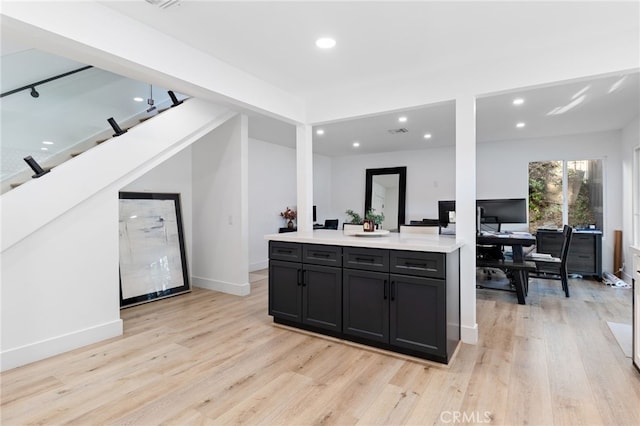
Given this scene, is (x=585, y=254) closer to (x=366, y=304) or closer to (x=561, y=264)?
(x=561, y=264)

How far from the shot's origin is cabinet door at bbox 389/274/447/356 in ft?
8.12

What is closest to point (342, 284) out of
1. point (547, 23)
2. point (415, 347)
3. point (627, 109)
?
point (415, 347)

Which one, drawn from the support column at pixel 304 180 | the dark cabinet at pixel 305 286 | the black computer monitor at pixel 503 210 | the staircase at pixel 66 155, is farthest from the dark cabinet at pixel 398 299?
the black computer monitor at pixel 503 210

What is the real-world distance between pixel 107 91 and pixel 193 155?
1.48 meters

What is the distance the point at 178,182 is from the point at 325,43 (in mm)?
3101

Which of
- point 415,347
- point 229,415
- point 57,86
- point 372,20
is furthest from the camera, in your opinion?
point 57,86

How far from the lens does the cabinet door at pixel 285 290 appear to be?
10.5 ft

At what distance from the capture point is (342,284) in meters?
2.92

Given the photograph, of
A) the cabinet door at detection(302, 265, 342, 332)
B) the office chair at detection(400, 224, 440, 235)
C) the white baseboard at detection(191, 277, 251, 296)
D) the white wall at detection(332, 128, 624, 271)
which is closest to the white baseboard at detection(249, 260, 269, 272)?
the white baseboard at detection(191, 277, 251, 296)

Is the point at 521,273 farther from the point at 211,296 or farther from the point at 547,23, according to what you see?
the point at 211,296

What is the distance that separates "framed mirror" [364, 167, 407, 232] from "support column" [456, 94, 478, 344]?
4.42 m

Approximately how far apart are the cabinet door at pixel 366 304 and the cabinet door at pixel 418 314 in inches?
2.7

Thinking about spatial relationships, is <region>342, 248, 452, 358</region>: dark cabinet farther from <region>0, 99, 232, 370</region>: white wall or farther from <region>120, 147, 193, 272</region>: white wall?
<region>120, 147, 193, 272</region>: white wall

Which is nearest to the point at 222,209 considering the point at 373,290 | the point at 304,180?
the point at 304,180
